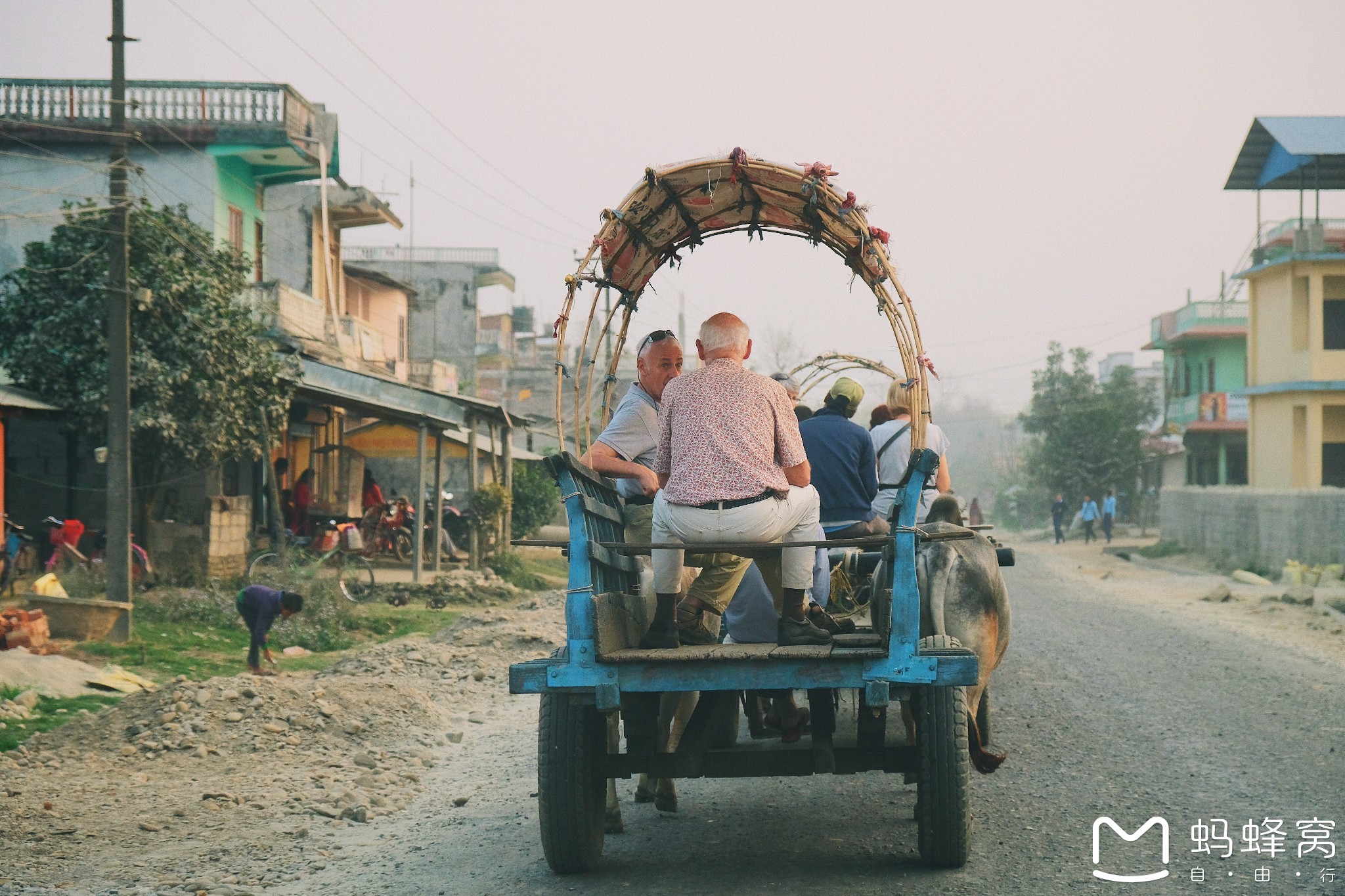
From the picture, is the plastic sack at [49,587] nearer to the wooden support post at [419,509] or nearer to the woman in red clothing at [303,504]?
the wooden support post at [419,509]

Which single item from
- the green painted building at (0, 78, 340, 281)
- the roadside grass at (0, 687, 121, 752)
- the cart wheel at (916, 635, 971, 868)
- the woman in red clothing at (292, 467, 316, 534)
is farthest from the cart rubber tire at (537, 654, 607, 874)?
the green painted building at (0, 78, 340, 281)

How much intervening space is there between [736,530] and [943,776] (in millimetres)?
1254

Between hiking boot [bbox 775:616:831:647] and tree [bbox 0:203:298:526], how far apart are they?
1214 cm

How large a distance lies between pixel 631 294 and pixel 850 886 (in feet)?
12.9

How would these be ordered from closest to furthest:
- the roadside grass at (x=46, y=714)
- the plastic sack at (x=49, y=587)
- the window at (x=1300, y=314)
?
the roadside grass at (x=46, y=714), the plastic sack at (x=49, y=587), the window at (x=1300, y=314)

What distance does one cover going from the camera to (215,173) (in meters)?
22.1

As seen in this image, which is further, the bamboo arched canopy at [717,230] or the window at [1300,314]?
the window at [1300,314]

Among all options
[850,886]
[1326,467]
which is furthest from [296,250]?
[850,886]

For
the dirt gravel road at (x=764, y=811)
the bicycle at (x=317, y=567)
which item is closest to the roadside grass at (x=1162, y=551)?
the bicycle at (x=317, y=567)

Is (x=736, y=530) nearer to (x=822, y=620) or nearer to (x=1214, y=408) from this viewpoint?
(x=822, y=620)

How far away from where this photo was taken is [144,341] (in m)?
15.2

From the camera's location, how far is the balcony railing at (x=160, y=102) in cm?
2161

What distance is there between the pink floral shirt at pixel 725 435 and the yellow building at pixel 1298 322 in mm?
25037

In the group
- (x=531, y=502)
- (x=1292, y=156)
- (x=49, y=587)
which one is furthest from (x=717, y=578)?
(x=1292, y=156)
